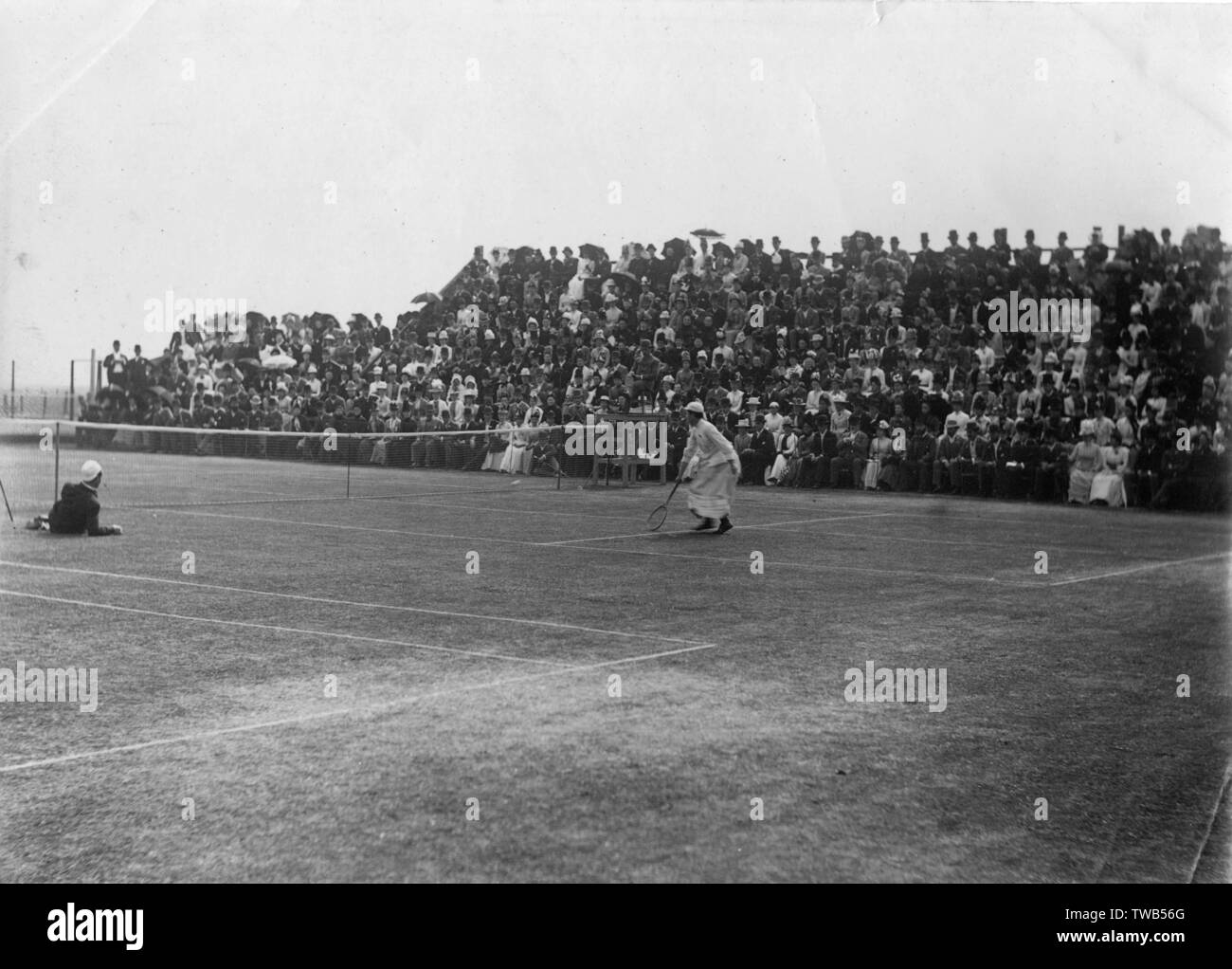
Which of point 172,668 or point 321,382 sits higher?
point 321,382

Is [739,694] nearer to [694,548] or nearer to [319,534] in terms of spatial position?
[694,548]

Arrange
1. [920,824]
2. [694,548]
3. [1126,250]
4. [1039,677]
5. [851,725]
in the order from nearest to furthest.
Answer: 1. [920,824]
2. [851,725]
3. [1039,677]
4. [694,548]
5. [1126,250]

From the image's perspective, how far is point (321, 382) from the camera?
37.8 m

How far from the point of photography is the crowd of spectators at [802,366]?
25484 millimetres

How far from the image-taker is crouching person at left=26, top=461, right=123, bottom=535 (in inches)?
640

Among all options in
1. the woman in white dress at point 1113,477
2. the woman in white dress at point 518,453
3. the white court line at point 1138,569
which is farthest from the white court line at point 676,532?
the woman in white dress at point 518,453

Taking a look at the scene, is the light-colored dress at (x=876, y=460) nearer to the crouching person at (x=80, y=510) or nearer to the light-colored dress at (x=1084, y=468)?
the light-colored dress at (x=1084, y=468)

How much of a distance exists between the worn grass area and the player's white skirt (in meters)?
2.81

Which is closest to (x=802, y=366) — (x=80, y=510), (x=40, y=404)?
(x=80, y=510)

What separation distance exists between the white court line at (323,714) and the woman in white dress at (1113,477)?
1758 centimetres

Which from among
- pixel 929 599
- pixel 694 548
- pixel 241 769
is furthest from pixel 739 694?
pixel 694 548

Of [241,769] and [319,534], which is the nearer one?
[241,769]

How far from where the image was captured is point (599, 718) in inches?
299

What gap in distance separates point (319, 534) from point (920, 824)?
12.4 metres
